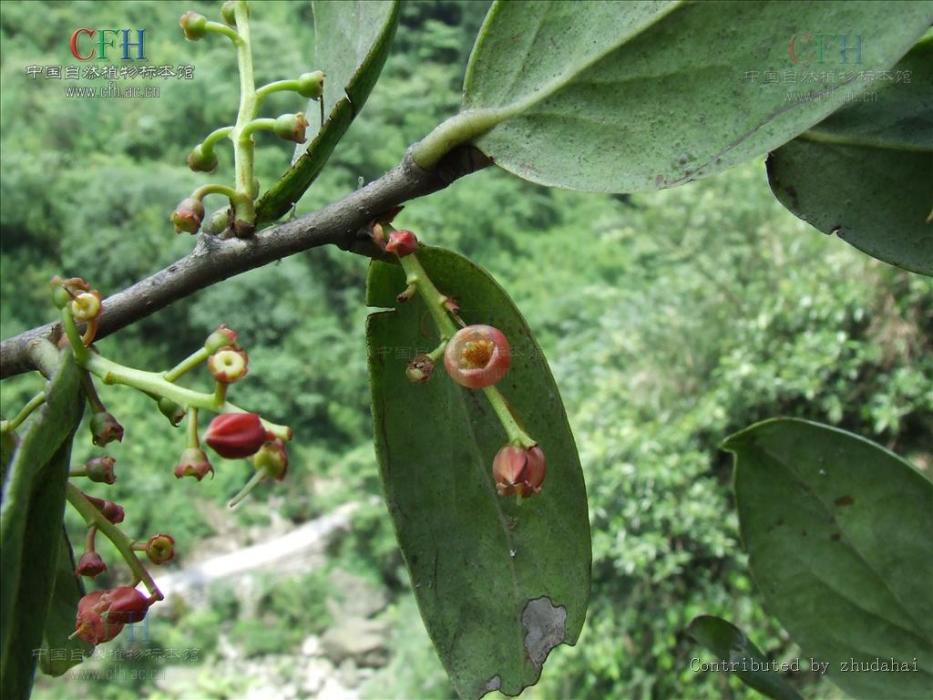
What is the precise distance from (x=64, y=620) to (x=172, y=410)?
0.19 metres

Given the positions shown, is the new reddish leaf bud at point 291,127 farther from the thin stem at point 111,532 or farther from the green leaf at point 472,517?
the thin stem at point 111,532

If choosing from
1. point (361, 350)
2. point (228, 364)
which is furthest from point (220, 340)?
point (361, 350)

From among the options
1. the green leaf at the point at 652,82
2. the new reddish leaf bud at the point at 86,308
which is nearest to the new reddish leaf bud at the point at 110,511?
the new reddish leaf bud at the point at 86,308

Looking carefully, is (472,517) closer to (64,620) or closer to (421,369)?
(421,369)

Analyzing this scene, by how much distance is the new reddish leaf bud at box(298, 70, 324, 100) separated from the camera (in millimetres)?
410

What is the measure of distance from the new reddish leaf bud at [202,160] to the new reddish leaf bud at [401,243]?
5.1 inches

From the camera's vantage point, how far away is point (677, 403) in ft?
11.3

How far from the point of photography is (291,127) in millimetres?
406

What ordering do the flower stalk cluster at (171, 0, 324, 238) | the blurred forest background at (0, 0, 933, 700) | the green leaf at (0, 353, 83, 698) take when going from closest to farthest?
the green leaf at (0, 353, 83, 698) → the flower stalk cluster at (171, 0, 324, 238) → the blurred forest background at (0, 0, 933, 700)

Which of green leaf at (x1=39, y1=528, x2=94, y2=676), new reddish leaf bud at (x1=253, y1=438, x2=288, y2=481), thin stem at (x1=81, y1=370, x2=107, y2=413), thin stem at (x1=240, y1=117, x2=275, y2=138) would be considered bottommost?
green leaf at (x1=39, y1=528, x2=94, y2=676)

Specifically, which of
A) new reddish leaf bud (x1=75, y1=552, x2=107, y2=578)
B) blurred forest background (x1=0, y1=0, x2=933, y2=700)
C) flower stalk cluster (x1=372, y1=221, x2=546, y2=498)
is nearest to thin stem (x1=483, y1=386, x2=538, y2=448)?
flower stalk cluster (x1=372, y1=221, x2=546, y2=498)

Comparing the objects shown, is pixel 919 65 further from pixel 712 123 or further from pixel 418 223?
pixel 418 223

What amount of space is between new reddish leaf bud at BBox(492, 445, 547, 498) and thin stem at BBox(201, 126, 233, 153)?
192 mm

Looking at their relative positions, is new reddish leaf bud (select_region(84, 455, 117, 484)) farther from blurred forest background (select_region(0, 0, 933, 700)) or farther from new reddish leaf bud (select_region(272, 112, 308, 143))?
blurred forest background (select_region(0, 0, 933, 700))
